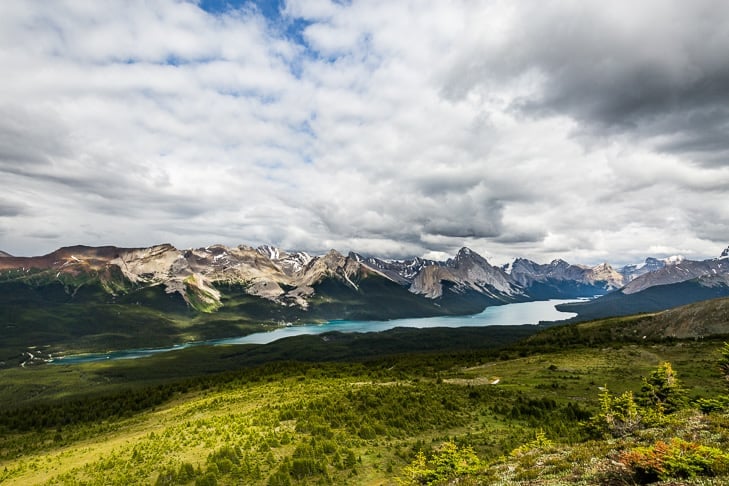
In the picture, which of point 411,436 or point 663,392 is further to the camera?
point 663,392

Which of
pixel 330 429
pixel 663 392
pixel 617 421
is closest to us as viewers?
pixel 617 421

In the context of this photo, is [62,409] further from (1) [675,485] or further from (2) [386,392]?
(1) [675,485]

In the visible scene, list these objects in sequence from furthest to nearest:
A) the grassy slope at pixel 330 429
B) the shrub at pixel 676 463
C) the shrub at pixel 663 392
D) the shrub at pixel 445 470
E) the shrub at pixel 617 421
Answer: the shrub at pixel 663 392 → the grassy slope at pixel 330 429 → the shrub at pixel 617 421 → the shrub at pixel 445 470 → the shrub at pixel 676 463

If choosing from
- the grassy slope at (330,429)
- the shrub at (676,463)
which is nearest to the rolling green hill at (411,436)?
the shrub at (676,463)

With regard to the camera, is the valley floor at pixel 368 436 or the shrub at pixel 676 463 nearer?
the shrub at pixel 676 463

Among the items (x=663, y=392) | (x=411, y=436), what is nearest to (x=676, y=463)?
(x=411, y=436)

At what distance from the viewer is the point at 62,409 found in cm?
9675

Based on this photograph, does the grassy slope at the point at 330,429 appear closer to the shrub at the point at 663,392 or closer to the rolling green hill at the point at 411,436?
the rolling green hill at the point at 411,436

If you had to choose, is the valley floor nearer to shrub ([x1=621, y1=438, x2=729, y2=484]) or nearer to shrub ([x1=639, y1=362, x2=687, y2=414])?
shrub ([x1=621, y1=438, x2=729, y2=484])

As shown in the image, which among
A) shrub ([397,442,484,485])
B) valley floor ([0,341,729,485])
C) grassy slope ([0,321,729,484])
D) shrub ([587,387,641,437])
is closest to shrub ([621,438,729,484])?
valley floor ([0,341,729,485])

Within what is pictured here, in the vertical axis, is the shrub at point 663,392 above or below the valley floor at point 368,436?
above

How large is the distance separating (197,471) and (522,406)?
125 feet

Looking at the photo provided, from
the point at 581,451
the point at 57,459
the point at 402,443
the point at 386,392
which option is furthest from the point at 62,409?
the point at 581,451

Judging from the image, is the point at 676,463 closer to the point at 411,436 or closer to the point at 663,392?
the point at 411,436
